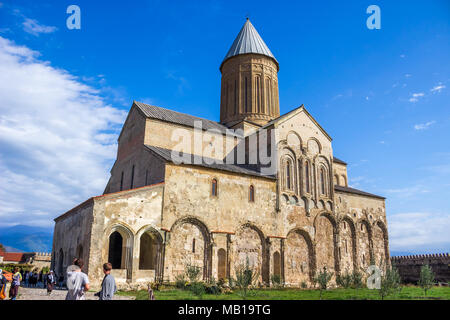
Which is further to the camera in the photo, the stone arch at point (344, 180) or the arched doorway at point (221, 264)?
the stone arch at point (344, 180)

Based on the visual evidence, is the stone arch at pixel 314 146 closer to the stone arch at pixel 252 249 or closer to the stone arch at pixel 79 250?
the stone arch at pixel 252 249

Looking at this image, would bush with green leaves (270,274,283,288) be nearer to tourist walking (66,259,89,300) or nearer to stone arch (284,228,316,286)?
stone arch (284,228,316,286)

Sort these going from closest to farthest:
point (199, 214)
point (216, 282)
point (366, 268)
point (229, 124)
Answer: point (216, 282) < point (199, 214) < point (366, 268) < point (229, 124)

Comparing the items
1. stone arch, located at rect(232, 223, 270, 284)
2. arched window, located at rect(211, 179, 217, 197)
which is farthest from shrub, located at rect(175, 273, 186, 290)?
arched window, located at rect(211, 179, 217, 197)

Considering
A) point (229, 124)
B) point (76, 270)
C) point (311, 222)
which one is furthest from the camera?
point (229, 124)

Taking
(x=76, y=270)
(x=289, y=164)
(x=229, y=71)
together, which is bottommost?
(x=76, y=270)

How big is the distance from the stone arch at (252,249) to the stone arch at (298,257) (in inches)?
63.5

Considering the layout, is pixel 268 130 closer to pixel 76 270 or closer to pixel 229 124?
pixel 229 124

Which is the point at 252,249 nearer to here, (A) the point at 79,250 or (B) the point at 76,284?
(A) the point at 79,250

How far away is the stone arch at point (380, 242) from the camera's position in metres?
26.2

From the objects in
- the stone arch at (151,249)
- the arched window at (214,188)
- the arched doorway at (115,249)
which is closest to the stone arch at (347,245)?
the arched window at (214,188)
